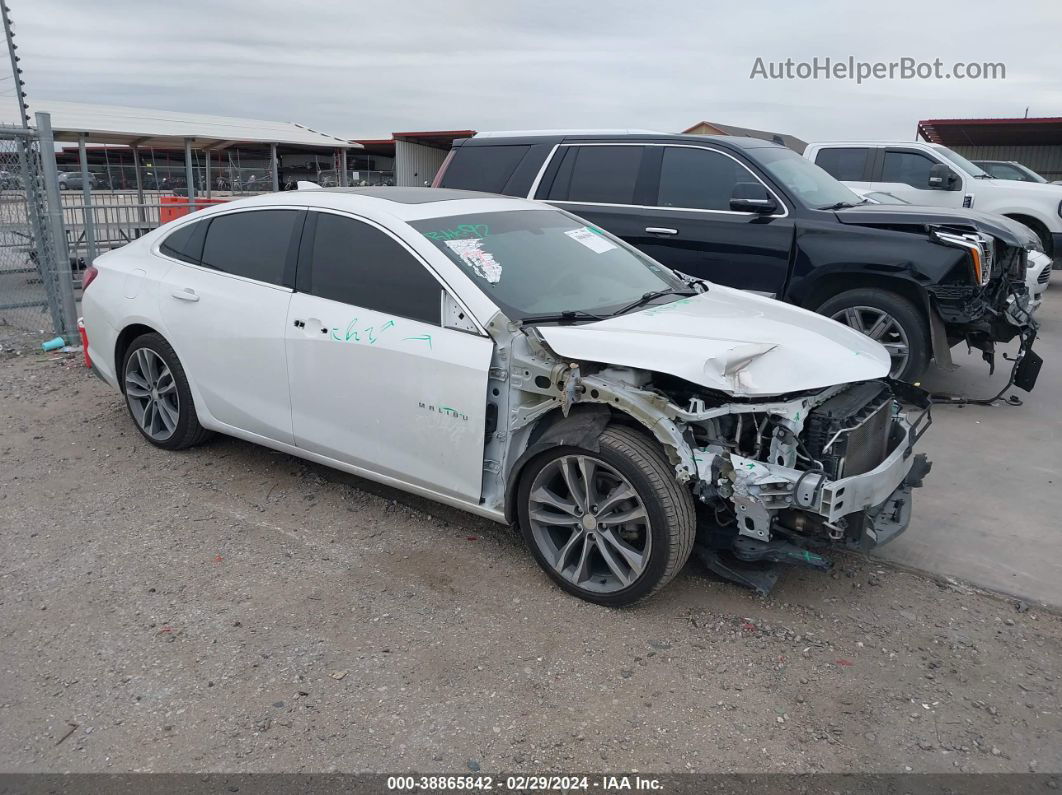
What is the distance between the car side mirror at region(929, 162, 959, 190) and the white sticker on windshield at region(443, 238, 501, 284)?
8.51m

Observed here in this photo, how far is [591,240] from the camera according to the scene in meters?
4.67

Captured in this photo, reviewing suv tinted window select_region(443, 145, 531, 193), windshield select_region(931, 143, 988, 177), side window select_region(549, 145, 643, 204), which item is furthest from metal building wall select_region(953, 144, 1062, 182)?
suv tinted window select_region(443, 145, 531, 193)

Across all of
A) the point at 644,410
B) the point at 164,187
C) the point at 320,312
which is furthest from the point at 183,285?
the point at 164,187

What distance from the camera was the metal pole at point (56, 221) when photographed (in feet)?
25.5

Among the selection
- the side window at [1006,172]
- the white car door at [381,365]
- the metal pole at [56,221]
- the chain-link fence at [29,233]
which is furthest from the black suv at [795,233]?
the side window at [1006,172]

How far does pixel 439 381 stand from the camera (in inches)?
146

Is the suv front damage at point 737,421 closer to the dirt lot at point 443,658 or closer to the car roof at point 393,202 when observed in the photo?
the dirt lot at point 443,658

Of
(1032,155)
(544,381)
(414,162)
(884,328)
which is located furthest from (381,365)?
(414,162)

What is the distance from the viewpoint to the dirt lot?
9.05ft

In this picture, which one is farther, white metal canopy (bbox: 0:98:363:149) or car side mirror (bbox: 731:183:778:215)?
white metal canopy (bbox: 0:98:363:149)

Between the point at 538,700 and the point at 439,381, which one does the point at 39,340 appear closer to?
the point at 439,381

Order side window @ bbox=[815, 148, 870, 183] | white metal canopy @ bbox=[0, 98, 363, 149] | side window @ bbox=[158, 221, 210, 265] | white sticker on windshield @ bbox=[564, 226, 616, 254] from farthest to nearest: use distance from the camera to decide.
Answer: white metal canopy @ bbox=[0, 98, 363, 149], side window @ bbox=[815, 148, 870, 183], side window @ bbox=[158, 221, 210, 265], white sticker on windshield @ bbox=[564, 226, 616, 254]

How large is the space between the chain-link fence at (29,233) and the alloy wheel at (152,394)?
137 inches

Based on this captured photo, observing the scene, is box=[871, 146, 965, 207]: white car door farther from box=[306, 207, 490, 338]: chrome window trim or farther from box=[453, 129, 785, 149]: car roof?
box=[306, 207, 490, 338]: chrome window trim
